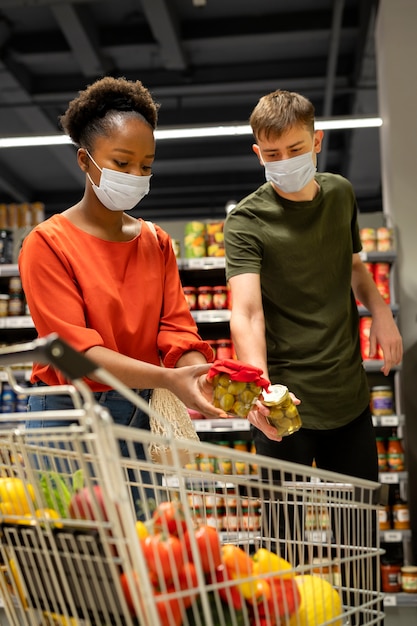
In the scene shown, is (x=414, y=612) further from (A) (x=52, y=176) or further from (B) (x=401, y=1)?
(A) (x=52, y=176)

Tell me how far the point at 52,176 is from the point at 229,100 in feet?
13.5

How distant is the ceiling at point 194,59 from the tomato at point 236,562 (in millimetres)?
6416

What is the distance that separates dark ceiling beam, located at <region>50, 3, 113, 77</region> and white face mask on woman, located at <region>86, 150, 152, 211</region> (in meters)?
5.62

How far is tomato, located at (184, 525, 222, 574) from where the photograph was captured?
125cm

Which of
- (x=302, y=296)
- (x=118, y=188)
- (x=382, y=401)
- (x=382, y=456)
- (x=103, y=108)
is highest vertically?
(x=103, y=108)

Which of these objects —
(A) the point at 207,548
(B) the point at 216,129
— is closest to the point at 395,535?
(B) the point at 216,129

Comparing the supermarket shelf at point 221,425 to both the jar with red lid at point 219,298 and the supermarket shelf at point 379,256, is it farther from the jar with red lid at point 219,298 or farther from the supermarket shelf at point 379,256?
the supermarket shelf at point 379,256

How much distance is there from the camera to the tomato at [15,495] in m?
1.33

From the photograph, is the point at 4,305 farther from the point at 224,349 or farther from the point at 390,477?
the point at 390,477

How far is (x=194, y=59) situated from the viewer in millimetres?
8969

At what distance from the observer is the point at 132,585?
1.12 meters

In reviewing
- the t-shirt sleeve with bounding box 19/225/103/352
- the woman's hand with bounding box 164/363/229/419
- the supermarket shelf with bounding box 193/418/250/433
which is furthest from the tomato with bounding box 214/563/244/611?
the supermarket shelf with bounding box 193/418/250/433

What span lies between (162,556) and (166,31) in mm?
7297

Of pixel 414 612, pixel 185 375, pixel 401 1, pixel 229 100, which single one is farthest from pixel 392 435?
pixel 229 100
